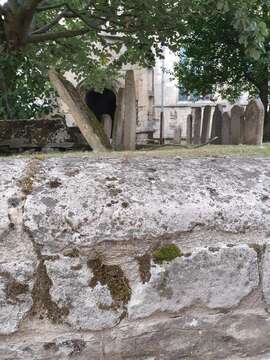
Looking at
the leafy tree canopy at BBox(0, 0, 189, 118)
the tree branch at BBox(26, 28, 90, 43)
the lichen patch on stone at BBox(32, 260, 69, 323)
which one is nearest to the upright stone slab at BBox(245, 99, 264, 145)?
the lichen patch on stone at BBox(32, 260, 69, 323)

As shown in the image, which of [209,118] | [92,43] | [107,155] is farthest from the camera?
[92,43]

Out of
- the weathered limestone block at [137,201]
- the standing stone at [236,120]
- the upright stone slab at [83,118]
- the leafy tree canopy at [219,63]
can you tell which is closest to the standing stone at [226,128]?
the standing stone at [236,120]

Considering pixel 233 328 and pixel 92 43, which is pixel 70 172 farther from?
pixel 92 43

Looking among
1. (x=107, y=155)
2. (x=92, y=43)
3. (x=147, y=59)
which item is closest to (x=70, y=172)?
(x=107, y=155)

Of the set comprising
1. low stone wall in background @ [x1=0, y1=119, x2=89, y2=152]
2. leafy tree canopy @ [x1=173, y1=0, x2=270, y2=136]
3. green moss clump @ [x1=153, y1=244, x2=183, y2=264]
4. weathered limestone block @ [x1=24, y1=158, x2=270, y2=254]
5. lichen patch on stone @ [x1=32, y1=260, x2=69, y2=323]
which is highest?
leafy tree canopy @ [x1=173, y1=0, x2=270, y2=136]

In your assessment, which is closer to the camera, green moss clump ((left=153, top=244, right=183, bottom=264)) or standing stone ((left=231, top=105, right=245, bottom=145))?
green moss clump ((left=153, top=244, right=183, bottom=264))

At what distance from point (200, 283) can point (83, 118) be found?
3.21ft

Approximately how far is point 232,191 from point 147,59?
6.95 metres

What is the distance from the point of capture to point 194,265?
4.09 ft

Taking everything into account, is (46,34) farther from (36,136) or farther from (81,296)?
(81,296)

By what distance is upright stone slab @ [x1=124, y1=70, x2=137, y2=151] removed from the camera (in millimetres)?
2014

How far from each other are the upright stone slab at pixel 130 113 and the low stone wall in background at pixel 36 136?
0.31 meters

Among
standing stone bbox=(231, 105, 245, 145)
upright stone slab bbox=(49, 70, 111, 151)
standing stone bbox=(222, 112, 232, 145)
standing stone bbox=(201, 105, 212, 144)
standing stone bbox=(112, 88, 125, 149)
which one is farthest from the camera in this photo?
standing stone bbox=(201, 105, 212, 144)

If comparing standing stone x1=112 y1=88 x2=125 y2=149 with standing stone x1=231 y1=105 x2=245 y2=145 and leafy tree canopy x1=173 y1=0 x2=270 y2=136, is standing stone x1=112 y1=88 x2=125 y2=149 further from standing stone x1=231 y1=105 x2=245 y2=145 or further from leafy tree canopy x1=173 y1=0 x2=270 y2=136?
leafy tree canopy x1=173 y1=0 x2=270 y2=136
